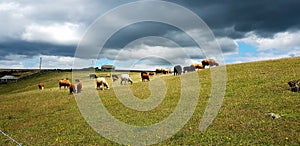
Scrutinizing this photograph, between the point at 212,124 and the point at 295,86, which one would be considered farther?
the point at 295,86

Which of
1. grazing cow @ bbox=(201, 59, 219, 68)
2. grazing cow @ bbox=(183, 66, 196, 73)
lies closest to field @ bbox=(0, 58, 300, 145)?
grazing cow @ bbox=(183, 66, 196, 73)

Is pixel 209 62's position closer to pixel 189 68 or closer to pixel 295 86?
pixel 189 68

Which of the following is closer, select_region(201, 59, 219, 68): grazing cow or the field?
the field

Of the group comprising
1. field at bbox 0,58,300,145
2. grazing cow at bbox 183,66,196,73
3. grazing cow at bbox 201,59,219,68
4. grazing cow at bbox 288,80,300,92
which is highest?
grazing cow at bbox 201,59,219,68

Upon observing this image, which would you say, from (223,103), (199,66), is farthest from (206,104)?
(199,66)

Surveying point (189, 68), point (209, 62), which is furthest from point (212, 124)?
point (209, 62)

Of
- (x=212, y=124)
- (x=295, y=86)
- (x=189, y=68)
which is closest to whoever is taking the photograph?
(x=212, y=124)

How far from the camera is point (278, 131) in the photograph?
14.6 meters

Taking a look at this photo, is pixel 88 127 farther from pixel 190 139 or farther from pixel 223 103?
pixel 223 103

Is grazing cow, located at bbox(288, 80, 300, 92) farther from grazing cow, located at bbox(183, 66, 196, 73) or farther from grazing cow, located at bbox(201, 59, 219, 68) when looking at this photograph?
grazing cow, located at bbox(201, 59, 219, 68)

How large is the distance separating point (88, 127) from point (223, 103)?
10.6m

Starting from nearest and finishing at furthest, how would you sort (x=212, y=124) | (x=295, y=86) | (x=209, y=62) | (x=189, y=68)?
(x=212, y=124) → (x=295, y=86) → (x=189, y=68) → (x=209, y=62)

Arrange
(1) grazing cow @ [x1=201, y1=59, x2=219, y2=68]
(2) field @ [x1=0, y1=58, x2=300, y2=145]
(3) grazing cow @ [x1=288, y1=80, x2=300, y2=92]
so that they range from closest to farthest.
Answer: (2) field @ [x1=0, y1=58, x2=300, y2=145]
(3) grazing cow @ [x1=288, y1=80, x2=300, y2=92]
(1) grazing cow @ [x1=201, y1=59, x2=219, y2=68]

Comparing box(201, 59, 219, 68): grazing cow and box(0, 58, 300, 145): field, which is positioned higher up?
box(201, 59, 219, 68): grazing cow
